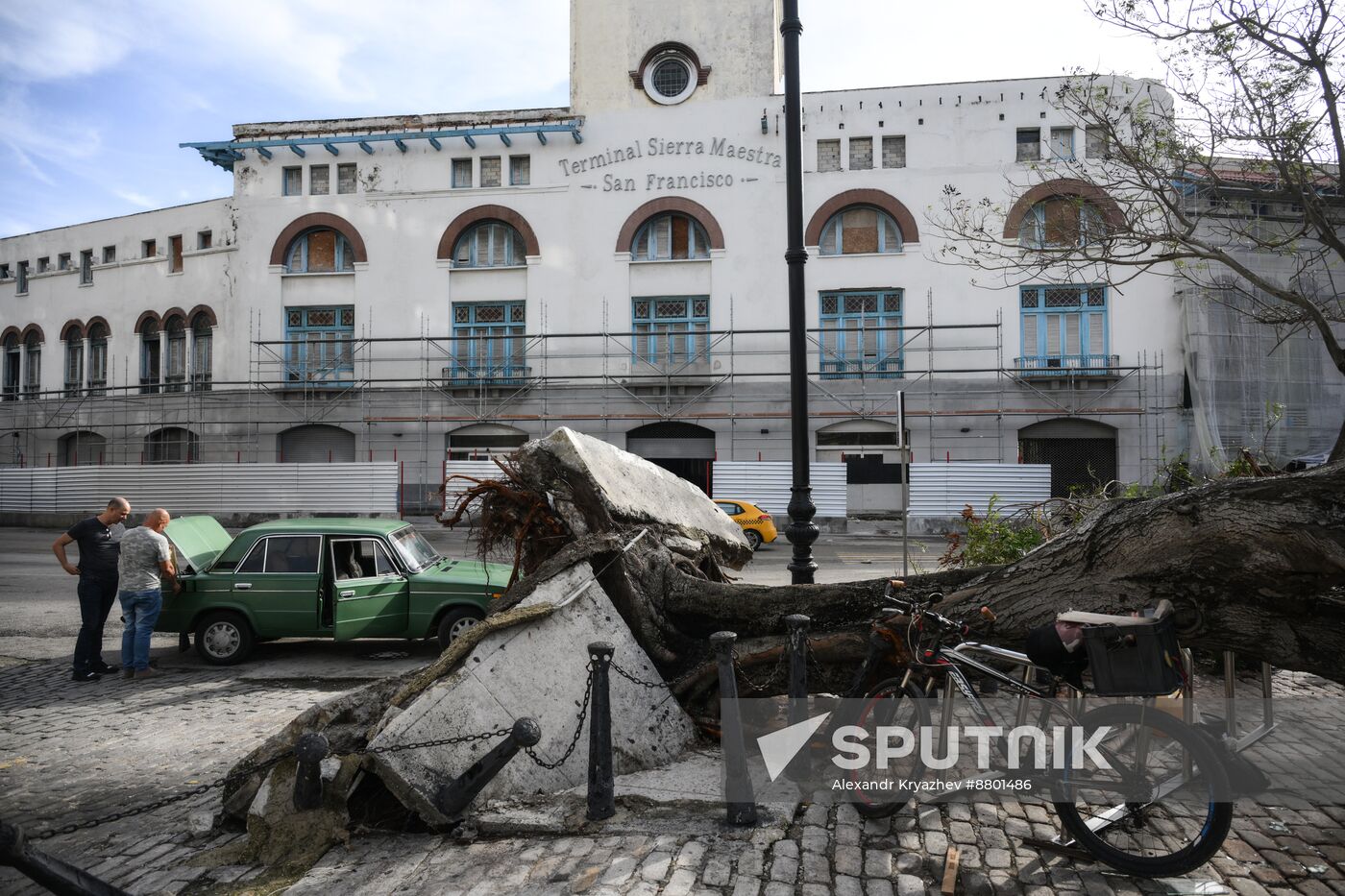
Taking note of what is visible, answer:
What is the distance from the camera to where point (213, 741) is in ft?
Result: 19.8

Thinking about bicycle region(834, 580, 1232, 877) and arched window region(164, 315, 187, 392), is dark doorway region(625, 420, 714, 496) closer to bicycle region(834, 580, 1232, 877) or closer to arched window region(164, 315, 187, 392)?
arched window region(164, 315, 187, 392)

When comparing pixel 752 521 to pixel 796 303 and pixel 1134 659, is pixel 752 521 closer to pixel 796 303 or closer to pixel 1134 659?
pixel 796 303

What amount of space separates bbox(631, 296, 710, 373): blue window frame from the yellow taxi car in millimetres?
6131

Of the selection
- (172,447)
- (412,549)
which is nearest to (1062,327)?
(412,549)

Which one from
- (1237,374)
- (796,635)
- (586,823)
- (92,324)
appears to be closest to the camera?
(586,823)

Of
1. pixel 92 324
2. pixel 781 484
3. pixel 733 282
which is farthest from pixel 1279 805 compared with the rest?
pixel 92 324

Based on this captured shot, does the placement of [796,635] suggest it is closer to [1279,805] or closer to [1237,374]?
[1279,805]

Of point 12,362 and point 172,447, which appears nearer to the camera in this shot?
point 172,447

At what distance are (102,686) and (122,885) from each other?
4673mm

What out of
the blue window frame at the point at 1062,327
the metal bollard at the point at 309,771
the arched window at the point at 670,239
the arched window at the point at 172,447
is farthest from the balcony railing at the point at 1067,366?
the arched window at the point at 172,447

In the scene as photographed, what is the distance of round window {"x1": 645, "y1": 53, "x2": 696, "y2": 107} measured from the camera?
84.6 feet

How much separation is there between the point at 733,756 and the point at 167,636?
9.20m

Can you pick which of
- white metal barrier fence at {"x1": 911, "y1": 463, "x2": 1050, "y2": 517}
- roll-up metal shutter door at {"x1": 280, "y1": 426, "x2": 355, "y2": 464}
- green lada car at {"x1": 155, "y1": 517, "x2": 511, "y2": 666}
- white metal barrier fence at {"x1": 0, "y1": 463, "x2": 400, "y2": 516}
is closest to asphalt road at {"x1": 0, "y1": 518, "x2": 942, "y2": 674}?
green lada car at {"x1": 155, "y1": 517, "x2": 511, "y2": 666}

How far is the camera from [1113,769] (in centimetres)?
353
